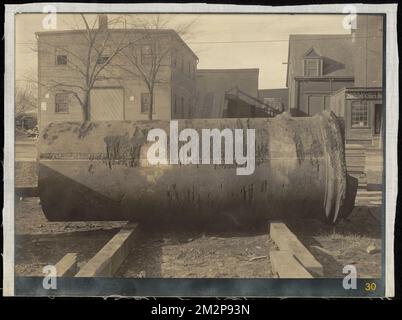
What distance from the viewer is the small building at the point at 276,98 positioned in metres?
5.18

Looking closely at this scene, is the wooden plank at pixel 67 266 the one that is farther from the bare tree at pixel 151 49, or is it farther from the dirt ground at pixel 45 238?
the bare tree at pixel 151 49

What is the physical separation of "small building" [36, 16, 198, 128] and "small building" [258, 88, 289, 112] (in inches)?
37.3

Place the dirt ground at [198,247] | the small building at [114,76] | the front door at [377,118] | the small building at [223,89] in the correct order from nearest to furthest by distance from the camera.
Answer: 1. the dirt ground at [198,247]
2. the front door at [377,118]
3. the small building at [114,76]
4. the small building at [223,89]

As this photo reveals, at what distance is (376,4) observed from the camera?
4.08 m

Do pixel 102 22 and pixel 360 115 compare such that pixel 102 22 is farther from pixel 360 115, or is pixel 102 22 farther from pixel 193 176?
pixel 360 115

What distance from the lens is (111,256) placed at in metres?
3.87

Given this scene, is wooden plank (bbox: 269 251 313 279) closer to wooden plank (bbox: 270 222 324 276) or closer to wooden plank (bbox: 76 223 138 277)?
wooden plank (bbox: 270 222 324 276)

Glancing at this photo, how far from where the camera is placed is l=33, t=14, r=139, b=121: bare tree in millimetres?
4297

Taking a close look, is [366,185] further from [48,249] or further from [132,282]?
[48,249]

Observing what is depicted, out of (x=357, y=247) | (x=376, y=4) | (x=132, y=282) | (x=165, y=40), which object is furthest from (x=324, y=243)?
(x=165, y=40)

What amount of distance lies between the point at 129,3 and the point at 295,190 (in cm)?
245

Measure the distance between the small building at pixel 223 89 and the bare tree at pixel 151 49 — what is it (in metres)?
0.46

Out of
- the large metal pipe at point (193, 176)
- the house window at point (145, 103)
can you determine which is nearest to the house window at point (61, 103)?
the large metal pipe at point (193, 176)

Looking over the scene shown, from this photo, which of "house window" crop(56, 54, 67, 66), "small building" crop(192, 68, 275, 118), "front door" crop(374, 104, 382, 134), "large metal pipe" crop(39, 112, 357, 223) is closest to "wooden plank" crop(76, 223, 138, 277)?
"large metal pipe" crop(39, 112, 357, 223)
